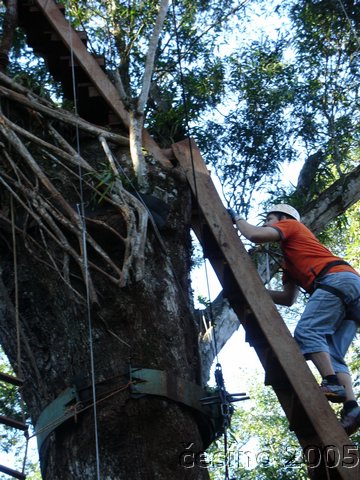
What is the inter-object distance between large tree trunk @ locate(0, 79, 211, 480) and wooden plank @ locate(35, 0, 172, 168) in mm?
943

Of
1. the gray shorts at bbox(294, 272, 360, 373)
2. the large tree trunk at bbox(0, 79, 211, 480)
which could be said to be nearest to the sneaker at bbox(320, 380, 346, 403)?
the gray shorts at bbox(294, 272, 360, 373)

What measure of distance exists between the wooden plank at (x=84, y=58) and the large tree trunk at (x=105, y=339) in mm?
943

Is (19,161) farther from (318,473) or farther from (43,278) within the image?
(318,473)

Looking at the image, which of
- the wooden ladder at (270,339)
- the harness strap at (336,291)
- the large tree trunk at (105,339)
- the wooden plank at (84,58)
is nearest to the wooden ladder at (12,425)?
the large tree trunk at (105,339)

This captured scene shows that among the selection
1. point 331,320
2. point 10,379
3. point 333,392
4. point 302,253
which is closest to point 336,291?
point 331,320

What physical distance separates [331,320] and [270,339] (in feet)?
1.36

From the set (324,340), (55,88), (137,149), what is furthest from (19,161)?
(55,88)

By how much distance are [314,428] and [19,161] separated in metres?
2.65

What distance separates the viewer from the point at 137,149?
21.1 feet

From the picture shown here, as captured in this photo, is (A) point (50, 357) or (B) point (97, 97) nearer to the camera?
(A) point (50, 357)

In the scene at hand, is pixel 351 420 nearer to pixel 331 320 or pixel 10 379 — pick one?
pixel 331 320

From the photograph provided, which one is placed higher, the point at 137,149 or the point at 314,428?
the point at 137,149

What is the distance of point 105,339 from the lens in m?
5.24

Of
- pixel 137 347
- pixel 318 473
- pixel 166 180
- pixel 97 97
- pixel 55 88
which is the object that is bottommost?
pixel 318 473
